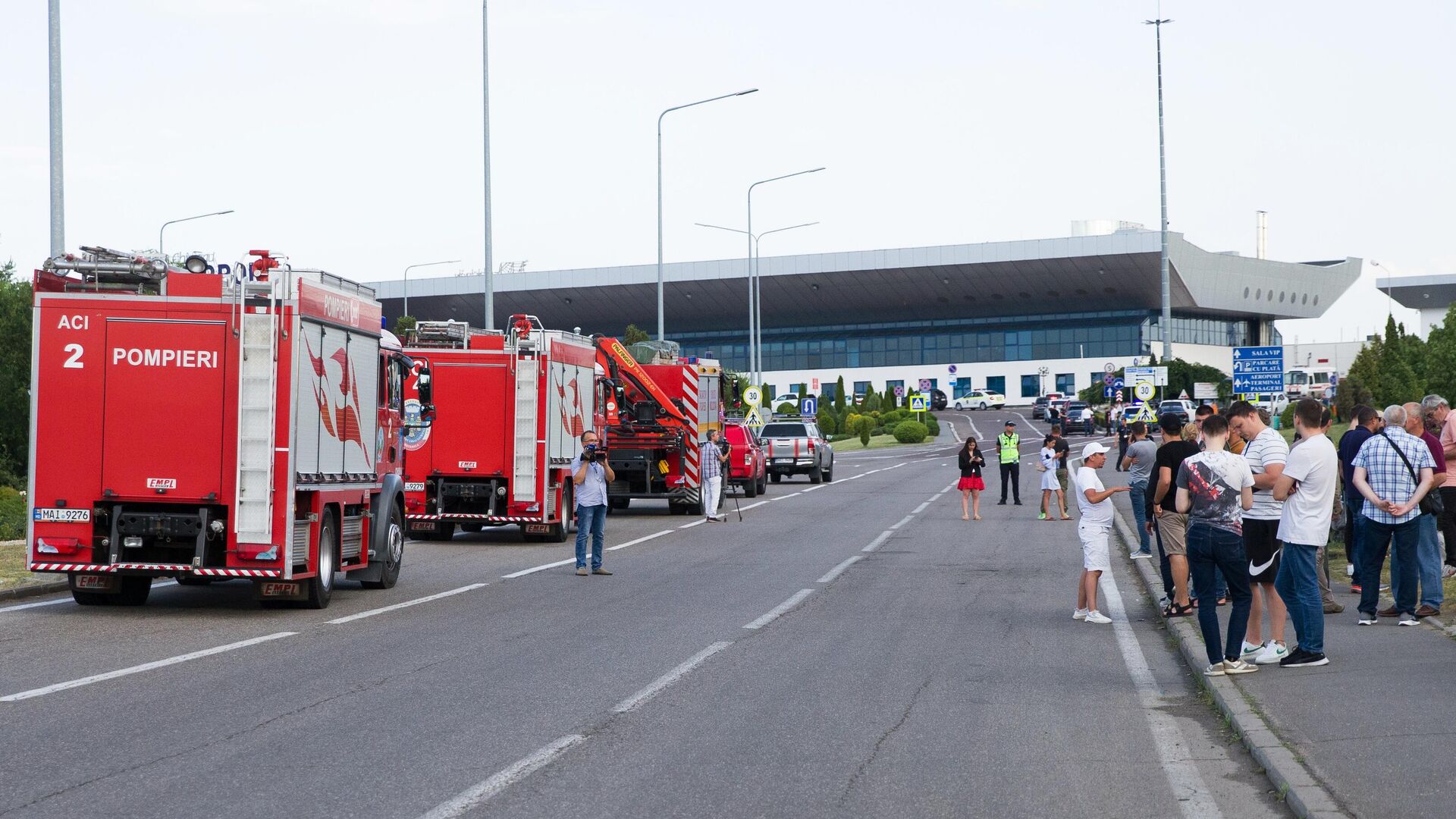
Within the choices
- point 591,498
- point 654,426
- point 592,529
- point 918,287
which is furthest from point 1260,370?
point 918,287

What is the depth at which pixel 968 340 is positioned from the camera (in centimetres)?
12262

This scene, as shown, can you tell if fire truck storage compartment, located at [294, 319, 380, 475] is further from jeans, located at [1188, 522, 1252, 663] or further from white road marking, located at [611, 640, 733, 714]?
jeans, located at [1188, 522, 1252, 663]

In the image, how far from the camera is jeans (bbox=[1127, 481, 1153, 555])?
19.2 m

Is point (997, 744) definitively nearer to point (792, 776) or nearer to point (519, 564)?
point (792, 776)

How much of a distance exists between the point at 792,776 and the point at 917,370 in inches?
4651

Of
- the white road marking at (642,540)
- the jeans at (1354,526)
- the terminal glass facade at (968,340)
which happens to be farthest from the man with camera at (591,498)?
the terminal glass facade at (968,340)

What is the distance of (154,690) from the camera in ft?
31.0

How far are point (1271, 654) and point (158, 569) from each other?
912 cm

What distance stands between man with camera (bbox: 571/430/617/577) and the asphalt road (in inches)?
41.2

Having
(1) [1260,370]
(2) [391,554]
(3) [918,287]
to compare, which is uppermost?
(3) [918,287]

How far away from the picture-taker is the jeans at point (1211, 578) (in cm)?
991

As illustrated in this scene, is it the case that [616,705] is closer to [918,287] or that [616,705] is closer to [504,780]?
[504,780]

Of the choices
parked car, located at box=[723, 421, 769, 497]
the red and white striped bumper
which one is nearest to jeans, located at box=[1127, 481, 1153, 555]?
the red and white striped bumper

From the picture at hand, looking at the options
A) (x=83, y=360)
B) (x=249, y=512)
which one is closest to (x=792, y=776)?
(x=249, y=512)
